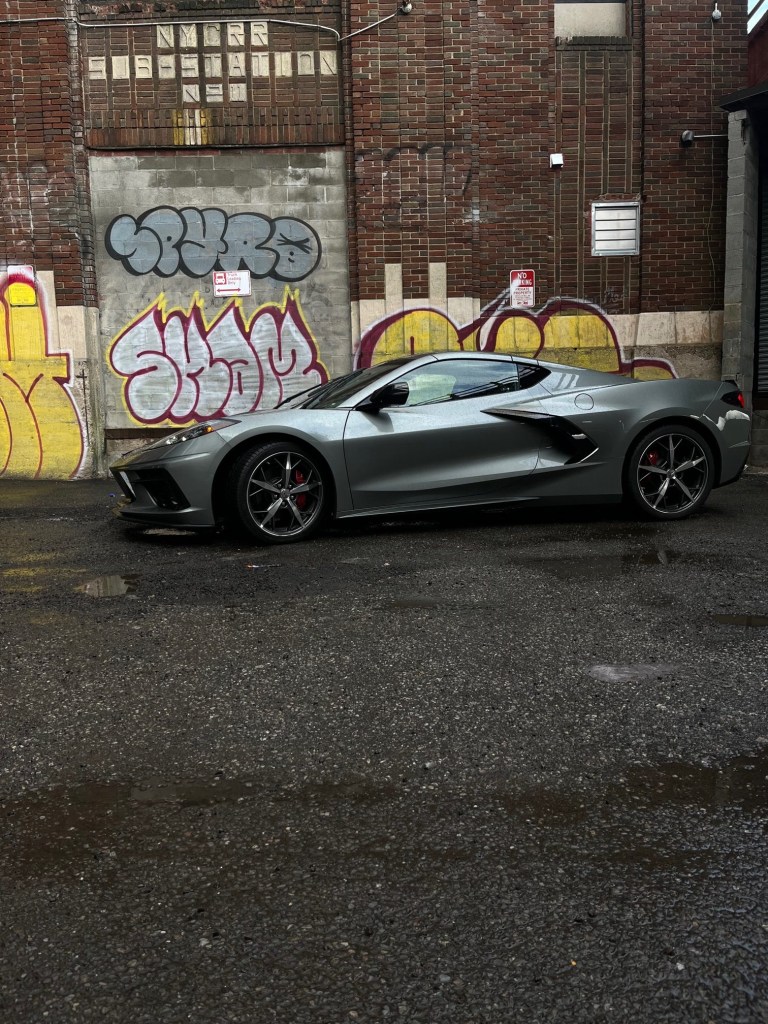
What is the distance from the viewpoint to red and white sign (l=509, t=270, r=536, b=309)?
12344mm

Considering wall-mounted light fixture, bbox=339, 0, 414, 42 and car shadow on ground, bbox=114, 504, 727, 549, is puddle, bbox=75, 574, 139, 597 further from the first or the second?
wall-mounted light fixture, bbox=339, 0, 414, 42

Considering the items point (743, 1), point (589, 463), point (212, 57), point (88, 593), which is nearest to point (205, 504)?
point (88, 593)

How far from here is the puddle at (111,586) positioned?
4.91m

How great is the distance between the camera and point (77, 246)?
11.9 meters

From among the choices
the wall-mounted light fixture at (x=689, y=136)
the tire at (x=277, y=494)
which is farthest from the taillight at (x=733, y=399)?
the wall-mounted light fixture at (x=689, y=136)

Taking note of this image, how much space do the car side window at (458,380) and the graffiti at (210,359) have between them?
5855mm

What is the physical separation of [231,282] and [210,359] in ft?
3.37

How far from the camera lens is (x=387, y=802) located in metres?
2.49

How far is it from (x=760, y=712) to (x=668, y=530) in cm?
354

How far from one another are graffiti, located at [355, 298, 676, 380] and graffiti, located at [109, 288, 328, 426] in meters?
0.95

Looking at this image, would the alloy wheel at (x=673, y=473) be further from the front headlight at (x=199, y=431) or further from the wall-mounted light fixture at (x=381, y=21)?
the wall-mounted light fixture at (x=381, y=21)

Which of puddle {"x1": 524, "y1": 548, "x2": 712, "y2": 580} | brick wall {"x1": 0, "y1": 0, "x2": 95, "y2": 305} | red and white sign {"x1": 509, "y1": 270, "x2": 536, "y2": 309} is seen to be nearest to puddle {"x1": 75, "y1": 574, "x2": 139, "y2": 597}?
puddle {"x1": 524, "y1": 548, "x2": 712, "y2": 580}

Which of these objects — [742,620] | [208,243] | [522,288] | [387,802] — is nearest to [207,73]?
[208,243]

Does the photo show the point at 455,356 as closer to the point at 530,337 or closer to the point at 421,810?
the point at 421,810
